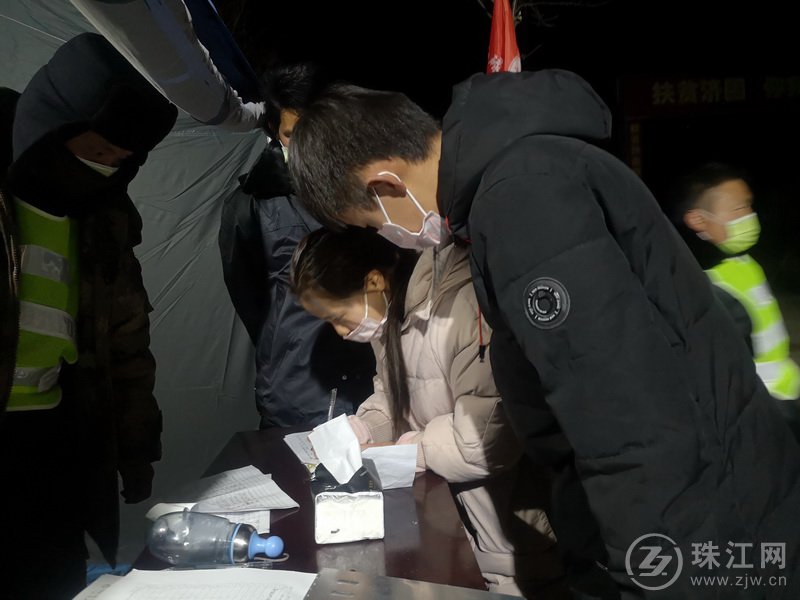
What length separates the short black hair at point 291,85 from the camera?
2002mm

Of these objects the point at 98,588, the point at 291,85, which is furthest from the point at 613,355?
the point at 291,85

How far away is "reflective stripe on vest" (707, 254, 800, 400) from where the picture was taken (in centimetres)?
185

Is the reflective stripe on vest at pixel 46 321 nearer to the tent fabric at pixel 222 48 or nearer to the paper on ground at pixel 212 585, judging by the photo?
the paper on ground at pixel 212 585

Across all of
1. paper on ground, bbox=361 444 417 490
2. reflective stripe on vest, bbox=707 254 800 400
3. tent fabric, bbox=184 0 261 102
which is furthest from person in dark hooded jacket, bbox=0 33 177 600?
reflective stripe on vest, bbox=707 254 800 400

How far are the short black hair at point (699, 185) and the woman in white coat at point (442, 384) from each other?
971 mm

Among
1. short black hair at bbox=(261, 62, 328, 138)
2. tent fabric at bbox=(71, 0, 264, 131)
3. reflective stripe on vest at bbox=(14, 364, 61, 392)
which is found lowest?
reflective stripe on vest at bbox=(14, 364, 61, 392)

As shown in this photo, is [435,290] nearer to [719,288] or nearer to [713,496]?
[713,496]

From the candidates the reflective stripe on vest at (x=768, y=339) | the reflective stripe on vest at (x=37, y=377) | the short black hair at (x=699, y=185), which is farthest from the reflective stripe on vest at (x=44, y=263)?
the reflective stripe on vest at (x=768, y=339)

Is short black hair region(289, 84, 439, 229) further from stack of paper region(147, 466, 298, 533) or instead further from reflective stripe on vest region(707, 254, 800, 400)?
reflective stripe on vest region(707, 254, 800, 400)

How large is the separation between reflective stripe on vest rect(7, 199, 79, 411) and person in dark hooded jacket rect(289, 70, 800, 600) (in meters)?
0.96

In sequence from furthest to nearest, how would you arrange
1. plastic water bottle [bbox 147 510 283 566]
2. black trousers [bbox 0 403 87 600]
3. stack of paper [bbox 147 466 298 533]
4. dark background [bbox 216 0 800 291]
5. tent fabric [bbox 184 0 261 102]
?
dark background [bbox 216 0 800 291] < tent fabric [bbox 184 0 261 102] < black trousers [bbox 0 403 87 600] < stack of paper [bbox 147 466 298 533] < plastic water bottle [bbox 147 510 283 566]

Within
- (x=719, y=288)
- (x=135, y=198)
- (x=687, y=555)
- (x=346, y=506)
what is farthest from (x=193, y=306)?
(x=687, y=555)

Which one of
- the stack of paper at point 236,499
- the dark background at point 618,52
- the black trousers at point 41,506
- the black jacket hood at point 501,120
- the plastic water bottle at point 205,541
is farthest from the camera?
the dark background at point 618,52

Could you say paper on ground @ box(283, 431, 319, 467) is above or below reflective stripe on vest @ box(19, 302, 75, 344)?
below
